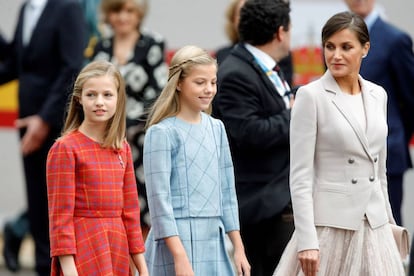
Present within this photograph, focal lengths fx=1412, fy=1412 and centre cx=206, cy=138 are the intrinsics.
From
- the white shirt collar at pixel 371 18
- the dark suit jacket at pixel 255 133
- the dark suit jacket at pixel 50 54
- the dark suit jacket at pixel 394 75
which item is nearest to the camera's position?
the dark suit jacket at pixel 255 133

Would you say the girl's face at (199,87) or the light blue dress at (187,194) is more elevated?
the girl's face at (199,87)

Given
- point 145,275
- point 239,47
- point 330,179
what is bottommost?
point 145,275

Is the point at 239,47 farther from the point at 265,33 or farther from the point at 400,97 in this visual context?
the point at 400,97

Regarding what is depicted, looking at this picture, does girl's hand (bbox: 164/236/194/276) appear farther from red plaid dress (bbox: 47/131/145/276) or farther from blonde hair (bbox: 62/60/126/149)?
blonde hair (bbox: 62/60/126/149)

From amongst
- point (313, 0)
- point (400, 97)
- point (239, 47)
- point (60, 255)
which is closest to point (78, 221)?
point (60, 255)

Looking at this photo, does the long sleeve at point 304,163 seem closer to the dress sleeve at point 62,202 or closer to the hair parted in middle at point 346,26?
the hair parted in middle at point 346,26

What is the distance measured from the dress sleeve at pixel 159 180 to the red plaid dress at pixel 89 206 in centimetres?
13

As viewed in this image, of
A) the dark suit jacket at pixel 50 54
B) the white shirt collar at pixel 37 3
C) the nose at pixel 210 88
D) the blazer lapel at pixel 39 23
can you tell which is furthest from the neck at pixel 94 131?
the white shirt collar at pixel 37 3

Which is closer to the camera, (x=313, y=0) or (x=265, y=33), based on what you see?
(x=265, y=33)

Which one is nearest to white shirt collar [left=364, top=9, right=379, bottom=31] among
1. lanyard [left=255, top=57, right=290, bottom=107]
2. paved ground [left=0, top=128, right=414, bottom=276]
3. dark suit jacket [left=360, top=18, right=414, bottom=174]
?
dark suit jacket [left=360, top=18, right=414, bottom=174]

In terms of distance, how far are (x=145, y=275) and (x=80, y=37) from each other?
121 inches

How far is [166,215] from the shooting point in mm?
6031

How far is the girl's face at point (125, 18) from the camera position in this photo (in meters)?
9.18

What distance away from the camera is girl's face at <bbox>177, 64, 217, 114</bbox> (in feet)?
20.2
